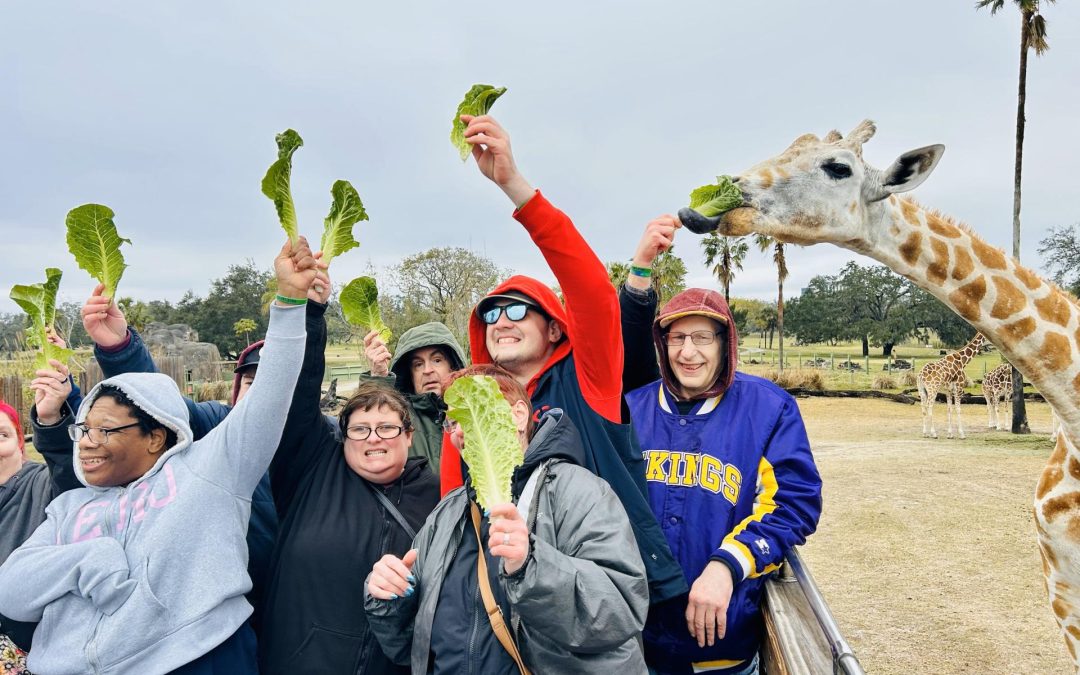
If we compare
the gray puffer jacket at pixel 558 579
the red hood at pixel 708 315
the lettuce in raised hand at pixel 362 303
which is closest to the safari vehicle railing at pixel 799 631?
the gray puffer jacket at pixel 558 579

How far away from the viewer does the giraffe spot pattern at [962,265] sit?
335cm

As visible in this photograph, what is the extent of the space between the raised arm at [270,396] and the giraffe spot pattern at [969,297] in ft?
10.7

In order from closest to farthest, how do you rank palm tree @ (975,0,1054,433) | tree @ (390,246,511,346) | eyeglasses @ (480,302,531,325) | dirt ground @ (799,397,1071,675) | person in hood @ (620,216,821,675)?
person in hood @ (620,216,821,675)
eyeglasses @ (480,302,531,325)
dirt ground @ (799,397,1071,675)
palm tree @ (975,0,1054,433)
tree @ (390,246,511,346)

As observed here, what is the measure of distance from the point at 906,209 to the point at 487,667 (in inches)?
121

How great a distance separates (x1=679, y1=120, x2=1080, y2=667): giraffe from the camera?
9.89ft

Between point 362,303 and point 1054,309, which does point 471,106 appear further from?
point 1054,309

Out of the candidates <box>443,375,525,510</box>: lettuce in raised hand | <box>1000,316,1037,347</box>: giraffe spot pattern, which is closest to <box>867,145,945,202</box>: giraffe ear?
<box>1000,316,1037,347</box>: giraffe spot pattern

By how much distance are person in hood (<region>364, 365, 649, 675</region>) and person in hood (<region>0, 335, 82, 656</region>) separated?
1435 mm

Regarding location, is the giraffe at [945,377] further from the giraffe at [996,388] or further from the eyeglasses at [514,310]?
the eyeglasses at [514,310]

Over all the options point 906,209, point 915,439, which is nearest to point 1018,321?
point 906,209

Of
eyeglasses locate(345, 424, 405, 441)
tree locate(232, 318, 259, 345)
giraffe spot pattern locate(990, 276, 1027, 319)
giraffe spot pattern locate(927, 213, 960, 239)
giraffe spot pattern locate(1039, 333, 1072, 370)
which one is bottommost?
eyeglasses locate(345, 424, 405, 441)

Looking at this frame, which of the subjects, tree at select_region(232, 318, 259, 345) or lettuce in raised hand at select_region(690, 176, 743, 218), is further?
tree at select_region(232, 318, 259, 345)

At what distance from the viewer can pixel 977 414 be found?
21500 mm

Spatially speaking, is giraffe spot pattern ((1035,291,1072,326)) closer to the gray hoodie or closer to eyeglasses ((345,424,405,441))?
eyeglasses ((345,424,405,441))
